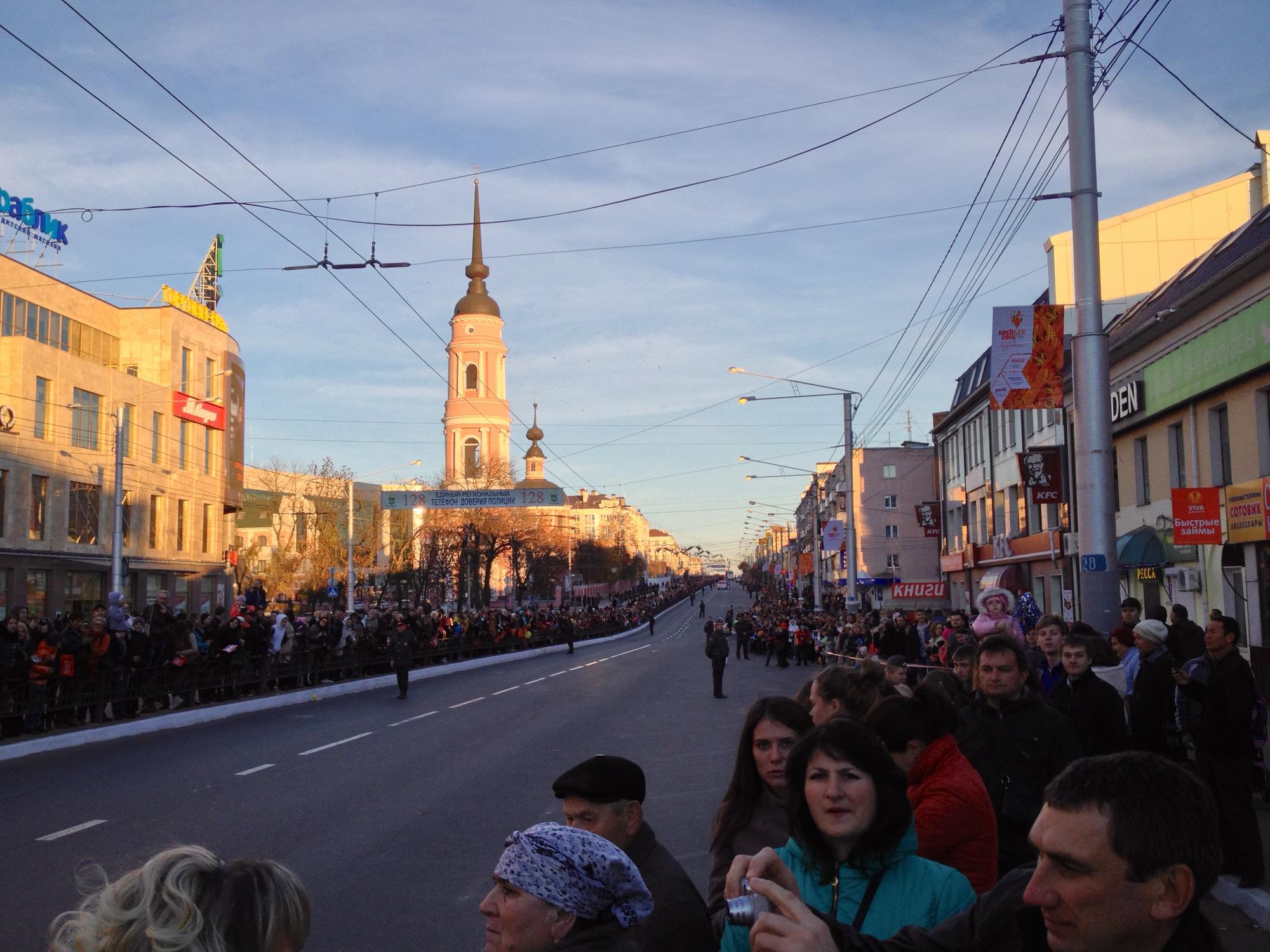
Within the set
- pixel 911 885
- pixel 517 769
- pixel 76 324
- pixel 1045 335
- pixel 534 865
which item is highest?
pixel 76 324

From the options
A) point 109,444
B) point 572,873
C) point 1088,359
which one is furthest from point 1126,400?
point 109,444

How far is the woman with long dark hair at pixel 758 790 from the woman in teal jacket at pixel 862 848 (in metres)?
1.13

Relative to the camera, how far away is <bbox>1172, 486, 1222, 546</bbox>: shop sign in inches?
758

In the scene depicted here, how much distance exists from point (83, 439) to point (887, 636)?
1340 inches

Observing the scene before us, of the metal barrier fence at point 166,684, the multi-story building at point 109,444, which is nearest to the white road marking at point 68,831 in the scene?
the metal barrier fence at point 166,684

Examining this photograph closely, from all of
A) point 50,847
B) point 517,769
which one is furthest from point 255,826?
point 517,769

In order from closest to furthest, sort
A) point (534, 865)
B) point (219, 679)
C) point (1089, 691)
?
point (534, 865)
point (1089, 691)
point (219, 679)

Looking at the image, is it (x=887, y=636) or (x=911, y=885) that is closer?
(x=911, y=885)

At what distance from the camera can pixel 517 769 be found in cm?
1417

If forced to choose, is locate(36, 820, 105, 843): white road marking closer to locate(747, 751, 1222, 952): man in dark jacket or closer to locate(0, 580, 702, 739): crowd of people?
locate(0, 580, 702, 739): crowd of people

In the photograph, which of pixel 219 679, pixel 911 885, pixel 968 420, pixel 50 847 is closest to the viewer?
pixel 911 885

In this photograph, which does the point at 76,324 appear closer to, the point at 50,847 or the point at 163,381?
the point at 163,381

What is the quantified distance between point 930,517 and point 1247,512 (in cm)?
3574

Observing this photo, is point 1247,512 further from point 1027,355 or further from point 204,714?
point 204,714
